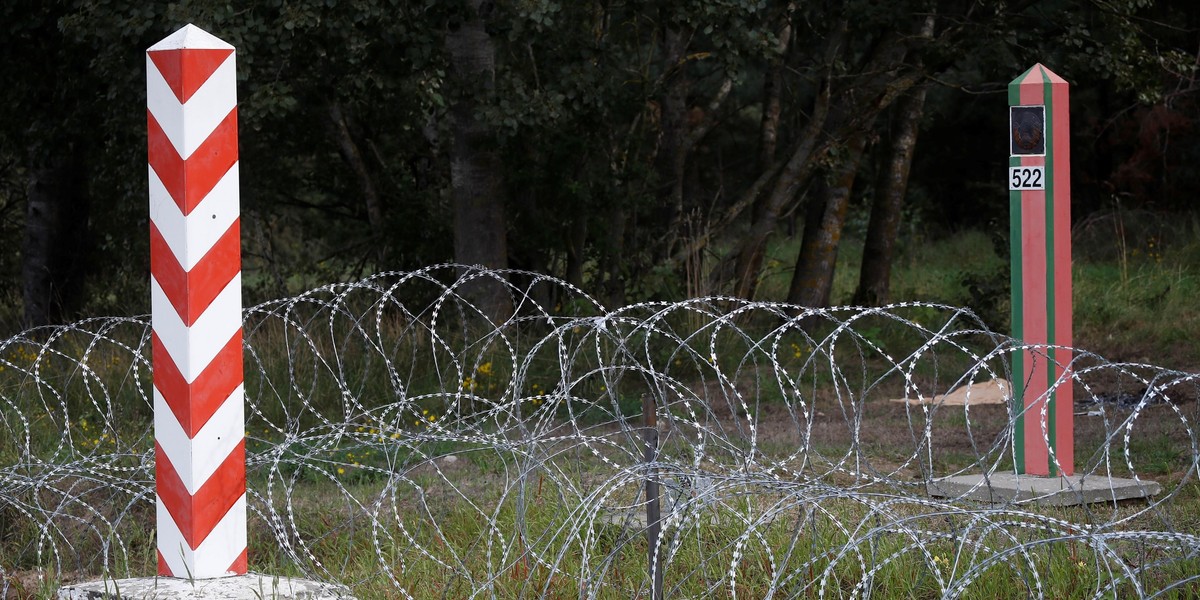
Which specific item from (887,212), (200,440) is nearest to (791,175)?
(887,212)

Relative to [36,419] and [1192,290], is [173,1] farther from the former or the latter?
[1192,290]

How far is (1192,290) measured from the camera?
1316 cm

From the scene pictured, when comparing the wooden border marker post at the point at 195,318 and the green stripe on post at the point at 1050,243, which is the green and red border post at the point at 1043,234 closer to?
the green stripe on post at the point at 1050,243

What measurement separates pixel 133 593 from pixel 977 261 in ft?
57.7

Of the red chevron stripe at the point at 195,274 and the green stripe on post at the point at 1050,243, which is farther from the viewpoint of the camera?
the green stripe on post at the point at 1050,243

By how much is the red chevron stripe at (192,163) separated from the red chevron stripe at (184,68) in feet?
0.38

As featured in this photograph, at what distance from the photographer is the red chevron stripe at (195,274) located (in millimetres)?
3613

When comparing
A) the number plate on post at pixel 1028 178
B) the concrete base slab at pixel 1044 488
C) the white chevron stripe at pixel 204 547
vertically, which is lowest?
the concrete base slab at pixel 1044 488

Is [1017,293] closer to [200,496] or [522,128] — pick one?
[200,496]

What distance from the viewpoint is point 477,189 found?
11.4 m

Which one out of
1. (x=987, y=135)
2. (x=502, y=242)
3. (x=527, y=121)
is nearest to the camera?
(x=527, y=121)

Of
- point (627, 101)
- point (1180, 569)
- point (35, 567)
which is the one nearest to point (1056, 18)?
point (627, 101)

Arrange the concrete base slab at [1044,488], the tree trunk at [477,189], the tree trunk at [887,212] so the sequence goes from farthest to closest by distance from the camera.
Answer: the tree trunk at [887,212], the tree trunk at [477,189], the concrete base slab at [1044,488]

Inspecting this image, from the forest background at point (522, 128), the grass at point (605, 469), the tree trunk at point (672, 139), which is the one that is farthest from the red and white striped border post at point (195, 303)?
the tree trunk at point (672, 139)
